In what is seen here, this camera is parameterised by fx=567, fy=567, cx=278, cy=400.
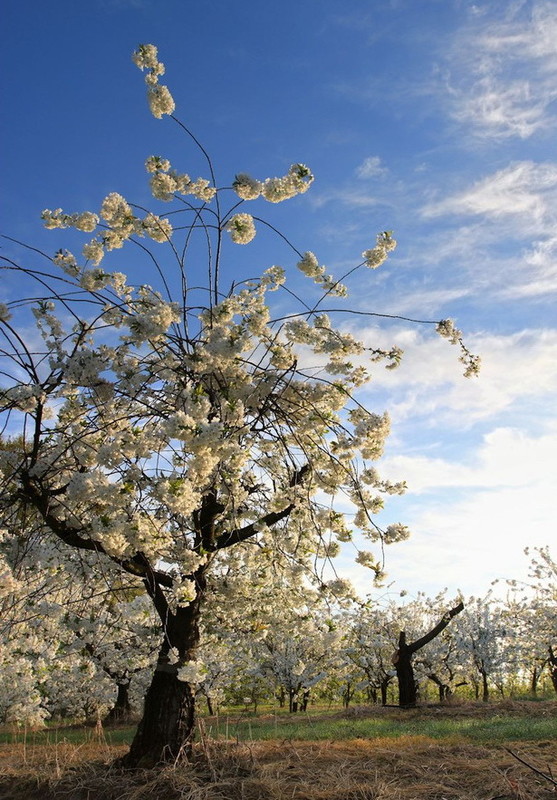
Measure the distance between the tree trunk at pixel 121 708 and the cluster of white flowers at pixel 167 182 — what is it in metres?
17.5

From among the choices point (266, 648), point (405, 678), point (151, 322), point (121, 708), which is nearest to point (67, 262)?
point (151, 322)

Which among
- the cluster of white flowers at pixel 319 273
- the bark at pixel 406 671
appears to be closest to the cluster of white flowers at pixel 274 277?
the cluster of white flowers at pixel 319 273

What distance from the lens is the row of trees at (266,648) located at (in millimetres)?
9622

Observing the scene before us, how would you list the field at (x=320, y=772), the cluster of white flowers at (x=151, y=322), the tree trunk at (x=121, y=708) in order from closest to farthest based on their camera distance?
the cluster of white flowers at (x=151, y=322) < the field at (x=320, y=772) < the tree trunk at (x=121, y=708)

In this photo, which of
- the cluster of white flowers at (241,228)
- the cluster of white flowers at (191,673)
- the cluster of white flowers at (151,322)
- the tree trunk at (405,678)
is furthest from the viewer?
the tree trunk at (405,678)

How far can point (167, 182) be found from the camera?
233 inches

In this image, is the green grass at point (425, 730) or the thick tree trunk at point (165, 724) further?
the green grass at point (425, 730)

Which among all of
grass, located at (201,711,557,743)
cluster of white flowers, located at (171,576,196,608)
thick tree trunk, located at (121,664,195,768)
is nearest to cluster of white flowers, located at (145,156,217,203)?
cluster of white flowers, located at (171,576,196,608)

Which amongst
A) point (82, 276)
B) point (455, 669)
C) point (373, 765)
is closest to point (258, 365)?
point (82, 276)

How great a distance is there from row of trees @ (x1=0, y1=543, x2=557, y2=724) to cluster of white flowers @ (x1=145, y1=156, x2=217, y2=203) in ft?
15.9

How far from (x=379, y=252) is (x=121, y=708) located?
1857 centimetres

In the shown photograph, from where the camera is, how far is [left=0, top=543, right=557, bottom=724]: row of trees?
9.62m

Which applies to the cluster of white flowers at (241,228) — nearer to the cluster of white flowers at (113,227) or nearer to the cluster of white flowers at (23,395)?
the cluster of white flowers at (113,227)

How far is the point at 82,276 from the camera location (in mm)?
5746
